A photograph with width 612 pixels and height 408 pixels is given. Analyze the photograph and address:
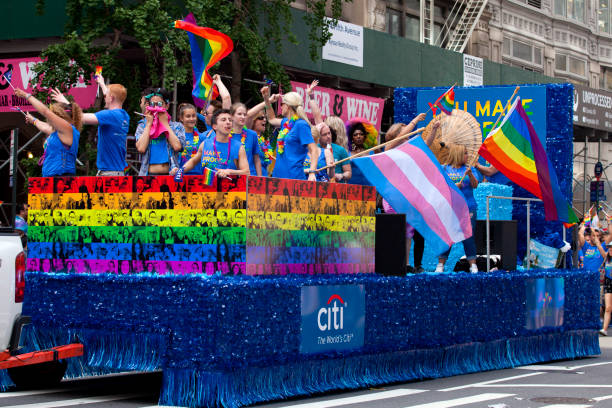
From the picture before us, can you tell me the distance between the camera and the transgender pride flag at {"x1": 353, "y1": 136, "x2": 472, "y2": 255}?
34.3 feet

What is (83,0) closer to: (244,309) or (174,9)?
(174,9)

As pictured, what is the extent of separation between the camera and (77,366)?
938cm

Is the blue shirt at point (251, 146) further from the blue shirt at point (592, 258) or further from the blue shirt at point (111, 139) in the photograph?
the blue shirt at point (592, 258)

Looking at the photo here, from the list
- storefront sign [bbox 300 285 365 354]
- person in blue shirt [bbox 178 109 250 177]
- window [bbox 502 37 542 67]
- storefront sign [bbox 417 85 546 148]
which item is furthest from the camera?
window [bbox 502 37 542 67]

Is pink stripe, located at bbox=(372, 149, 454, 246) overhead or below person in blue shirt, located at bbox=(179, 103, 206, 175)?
below

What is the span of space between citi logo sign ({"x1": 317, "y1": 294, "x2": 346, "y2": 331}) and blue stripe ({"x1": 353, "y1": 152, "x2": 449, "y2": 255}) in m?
1.69

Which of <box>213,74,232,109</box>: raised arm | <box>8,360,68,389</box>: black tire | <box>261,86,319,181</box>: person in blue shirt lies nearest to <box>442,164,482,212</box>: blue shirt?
<box>261,86,319,181</box>: person in blue shirt

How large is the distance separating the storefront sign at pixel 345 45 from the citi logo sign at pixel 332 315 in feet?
48.0

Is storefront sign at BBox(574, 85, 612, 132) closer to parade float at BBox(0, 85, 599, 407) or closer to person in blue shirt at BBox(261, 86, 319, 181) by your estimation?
person in blue shirt at BBox(261, 86, 319, 181)

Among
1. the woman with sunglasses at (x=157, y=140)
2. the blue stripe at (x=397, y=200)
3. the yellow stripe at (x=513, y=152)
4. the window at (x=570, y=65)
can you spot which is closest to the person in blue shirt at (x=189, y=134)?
the woman with sunglasses at (x=157, y=140)

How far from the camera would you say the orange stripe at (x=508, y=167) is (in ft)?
40.3

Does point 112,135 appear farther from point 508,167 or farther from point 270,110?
point 508,167

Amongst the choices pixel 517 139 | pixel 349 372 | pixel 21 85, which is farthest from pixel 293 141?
pixel 21 85

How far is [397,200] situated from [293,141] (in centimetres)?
124
